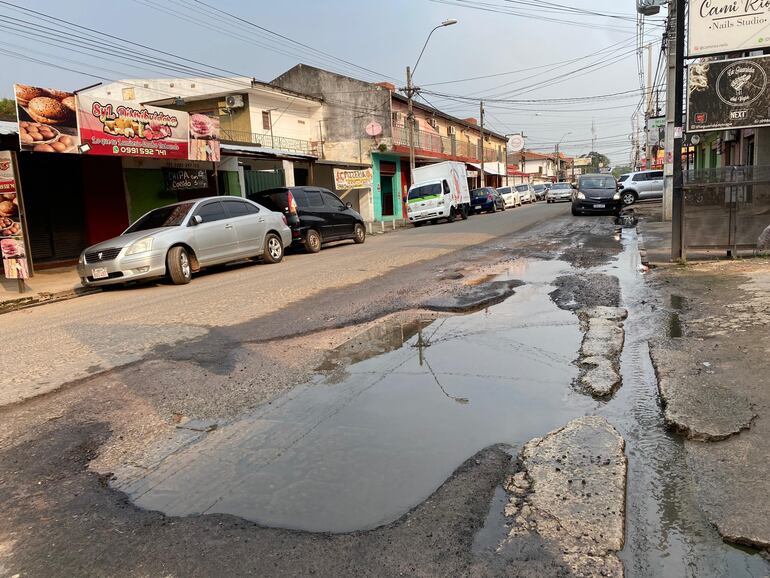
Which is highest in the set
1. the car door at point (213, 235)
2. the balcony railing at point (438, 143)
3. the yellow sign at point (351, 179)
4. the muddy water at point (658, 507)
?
the balcony railing at point (438, 143)

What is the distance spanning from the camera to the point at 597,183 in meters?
25.3

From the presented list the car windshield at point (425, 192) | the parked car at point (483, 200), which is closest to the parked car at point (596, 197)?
the car windshield at point (425, 192)

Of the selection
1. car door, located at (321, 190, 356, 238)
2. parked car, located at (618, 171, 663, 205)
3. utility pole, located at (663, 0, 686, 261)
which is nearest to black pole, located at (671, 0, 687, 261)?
utility pole, located at (663, 0, 686, 261)

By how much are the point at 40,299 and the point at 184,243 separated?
9.00ft

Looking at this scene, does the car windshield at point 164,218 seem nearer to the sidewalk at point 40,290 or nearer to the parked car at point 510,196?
the sidewalk at point 40,290

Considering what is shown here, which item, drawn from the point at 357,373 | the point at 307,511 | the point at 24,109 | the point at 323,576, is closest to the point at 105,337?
the point at 357,373

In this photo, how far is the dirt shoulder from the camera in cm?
288

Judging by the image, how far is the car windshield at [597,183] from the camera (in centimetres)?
2498

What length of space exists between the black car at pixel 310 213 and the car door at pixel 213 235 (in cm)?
343

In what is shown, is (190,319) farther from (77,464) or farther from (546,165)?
(546,165)

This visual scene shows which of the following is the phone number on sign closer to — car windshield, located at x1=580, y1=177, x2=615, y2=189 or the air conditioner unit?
the air conditioner unit

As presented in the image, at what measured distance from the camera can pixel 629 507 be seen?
295 centimetres

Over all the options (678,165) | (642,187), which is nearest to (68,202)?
(678,165)

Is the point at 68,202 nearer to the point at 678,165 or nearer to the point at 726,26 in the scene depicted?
the point at 678,165
